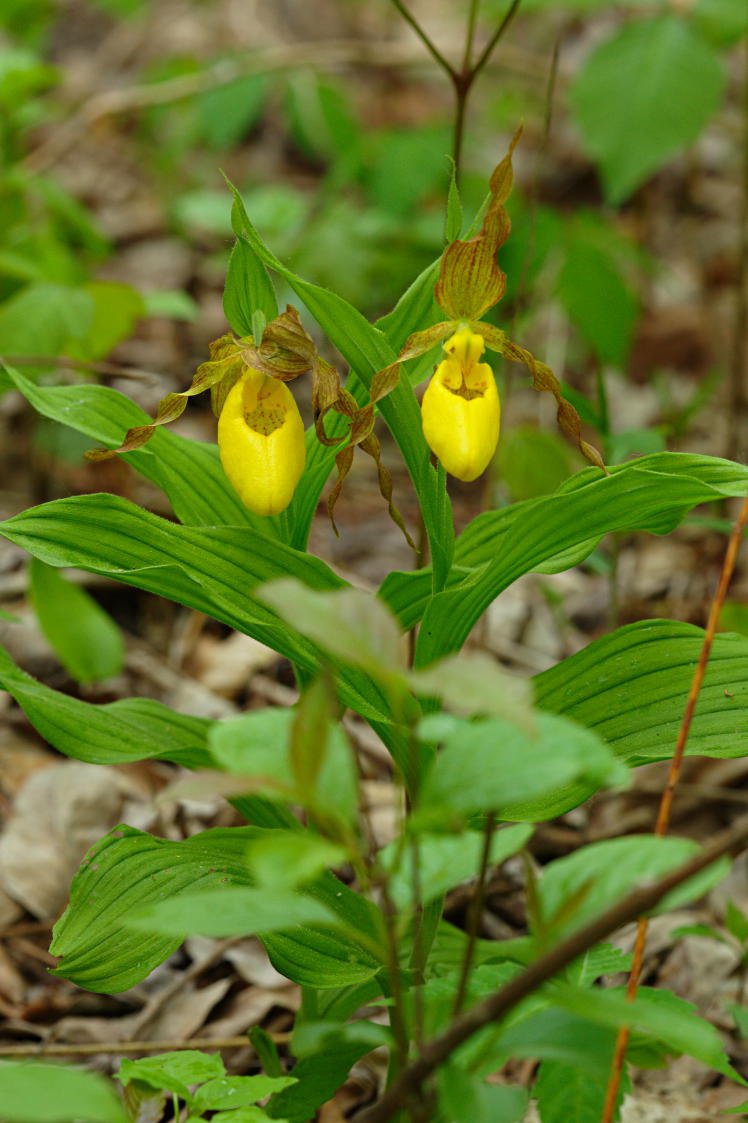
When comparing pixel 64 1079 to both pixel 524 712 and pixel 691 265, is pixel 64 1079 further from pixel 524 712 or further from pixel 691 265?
pixel 691 265

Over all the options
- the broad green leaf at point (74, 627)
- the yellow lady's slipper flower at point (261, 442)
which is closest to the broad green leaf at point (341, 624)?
the yellow lady's slipper flower at point (261, 442)

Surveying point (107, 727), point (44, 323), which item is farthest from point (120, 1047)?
Result: point (44, 323)

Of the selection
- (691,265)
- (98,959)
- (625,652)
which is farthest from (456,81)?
(691,265)

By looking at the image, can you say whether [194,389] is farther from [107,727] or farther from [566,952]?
[566,952]

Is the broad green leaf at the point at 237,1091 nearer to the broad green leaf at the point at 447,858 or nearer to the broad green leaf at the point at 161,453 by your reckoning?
the broad green leaf at the point at 447,858

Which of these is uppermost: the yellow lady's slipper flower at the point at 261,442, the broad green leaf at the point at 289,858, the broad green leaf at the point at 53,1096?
the yellow lady's slipper flower at the point at 261,442

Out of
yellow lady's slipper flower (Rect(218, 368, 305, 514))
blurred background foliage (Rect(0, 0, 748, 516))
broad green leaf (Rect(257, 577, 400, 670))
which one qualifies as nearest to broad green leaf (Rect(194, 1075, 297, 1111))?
broad green leaf (Rect(257, 577, 400, 670))

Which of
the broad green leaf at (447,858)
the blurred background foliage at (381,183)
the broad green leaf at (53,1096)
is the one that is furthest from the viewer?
the blurred background foliage at (381,183)

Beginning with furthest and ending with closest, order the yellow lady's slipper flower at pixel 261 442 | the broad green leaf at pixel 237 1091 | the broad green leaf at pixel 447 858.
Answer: the yellow lady's slipper flower at pixel 261 442 < the broad green leaf at pixel 237 1091 < the broad green leaf at pixel 447 858
